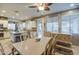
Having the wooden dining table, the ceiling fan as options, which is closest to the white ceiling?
the ceiling fan

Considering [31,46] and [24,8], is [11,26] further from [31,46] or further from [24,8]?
[31,46]

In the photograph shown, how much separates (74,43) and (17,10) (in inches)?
48.6

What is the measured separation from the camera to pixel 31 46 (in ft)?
7.97

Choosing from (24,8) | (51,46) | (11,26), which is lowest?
(51,46)

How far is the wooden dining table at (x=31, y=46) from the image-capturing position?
242cm

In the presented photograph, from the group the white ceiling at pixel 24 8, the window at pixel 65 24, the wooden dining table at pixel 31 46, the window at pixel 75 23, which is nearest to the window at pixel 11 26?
the white ceiling at pixel 24 8

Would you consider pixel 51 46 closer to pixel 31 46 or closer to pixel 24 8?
pixel 31 46

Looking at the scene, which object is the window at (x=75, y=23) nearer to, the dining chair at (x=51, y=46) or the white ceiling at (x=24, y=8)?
the white ceiling at (x=24, y=8)

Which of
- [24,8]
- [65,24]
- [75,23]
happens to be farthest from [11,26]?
[75,23]

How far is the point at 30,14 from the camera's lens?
2402mm

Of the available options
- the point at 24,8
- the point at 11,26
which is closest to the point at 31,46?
the point at 11,26

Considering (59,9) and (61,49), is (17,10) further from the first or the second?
(61,49)

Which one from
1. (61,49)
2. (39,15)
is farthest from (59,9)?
(61,49)

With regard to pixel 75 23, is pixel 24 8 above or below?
above
